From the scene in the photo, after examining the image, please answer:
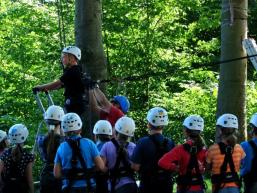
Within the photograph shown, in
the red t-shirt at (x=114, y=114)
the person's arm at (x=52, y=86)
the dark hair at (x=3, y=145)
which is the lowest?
the dark hair at (x=3, y=145)

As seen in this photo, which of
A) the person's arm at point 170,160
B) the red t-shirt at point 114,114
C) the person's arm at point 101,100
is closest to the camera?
the person's arm at point 170,160

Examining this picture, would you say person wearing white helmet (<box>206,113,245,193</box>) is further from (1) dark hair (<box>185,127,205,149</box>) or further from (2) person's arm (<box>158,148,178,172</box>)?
(2) person's arm (<box>158,148,178,172</box>)

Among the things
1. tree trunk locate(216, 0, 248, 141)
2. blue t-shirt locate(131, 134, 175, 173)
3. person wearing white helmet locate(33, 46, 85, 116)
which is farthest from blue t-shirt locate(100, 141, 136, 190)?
tree trunk locate(216, 0, 248, 141)

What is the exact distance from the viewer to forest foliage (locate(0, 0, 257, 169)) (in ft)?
58.7

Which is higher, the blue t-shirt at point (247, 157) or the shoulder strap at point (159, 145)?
the shoulder strap at point (159, 145)

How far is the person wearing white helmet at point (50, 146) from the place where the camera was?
252 inches

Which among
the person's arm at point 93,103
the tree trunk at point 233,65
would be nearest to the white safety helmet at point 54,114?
the person's arm at point 93,103

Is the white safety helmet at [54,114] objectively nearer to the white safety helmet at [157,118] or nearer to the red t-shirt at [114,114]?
the white safety helmet at [157,118]

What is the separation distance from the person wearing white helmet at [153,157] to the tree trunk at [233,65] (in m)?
3.01

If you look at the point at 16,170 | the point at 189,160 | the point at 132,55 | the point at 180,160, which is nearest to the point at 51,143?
the point at 16,170

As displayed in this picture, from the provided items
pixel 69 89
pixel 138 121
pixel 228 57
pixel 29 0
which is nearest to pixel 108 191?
pixel 69 89

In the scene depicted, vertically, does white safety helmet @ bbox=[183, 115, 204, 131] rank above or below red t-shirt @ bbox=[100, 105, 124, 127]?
below

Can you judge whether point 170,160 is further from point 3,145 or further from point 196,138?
point 3,145

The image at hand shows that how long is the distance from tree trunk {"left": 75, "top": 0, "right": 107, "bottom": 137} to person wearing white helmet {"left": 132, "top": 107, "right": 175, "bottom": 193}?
2.43 meters
